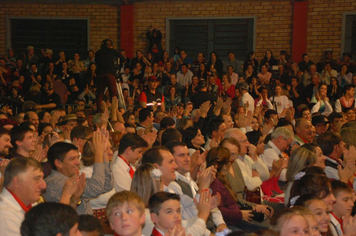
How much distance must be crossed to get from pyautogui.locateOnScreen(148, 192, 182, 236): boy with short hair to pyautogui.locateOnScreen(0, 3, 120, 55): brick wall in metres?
14.4

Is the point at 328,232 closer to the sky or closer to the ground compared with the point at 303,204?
closer to the ground

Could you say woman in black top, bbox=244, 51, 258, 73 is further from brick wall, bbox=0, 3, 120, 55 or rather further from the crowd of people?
brick wall, bbox=0, 3, 120, 55

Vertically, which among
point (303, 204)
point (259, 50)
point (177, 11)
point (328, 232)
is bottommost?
→ point (328, 232)

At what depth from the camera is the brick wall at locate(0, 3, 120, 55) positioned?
18.4 metres

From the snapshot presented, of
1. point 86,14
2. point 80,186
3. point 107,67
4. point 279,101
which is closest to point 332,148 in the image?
point 80,186

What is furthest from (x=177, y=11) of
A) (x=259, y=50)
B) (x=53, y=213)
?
(x=53, y=213)

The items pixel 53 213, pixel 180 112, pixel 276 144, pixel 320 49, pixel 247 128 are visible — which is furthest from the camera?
pixel 320 49

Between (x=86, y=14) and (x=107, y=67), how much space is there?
6.78m

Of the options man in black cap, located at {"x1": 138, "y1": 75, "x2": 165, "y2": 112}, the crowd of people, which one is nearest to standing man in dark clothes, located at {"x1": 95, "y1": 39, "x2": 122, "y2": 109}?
the crowd of people

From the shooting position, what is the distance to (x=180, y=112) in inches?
432

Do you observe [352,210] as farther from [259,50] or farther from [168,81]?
[259,50]

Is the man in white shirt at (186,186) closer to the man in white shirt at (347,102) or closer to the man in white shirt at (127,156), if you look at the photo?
the man in white shirt at (127,156)

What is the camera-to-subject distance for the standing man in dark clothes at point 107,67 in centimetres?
1216

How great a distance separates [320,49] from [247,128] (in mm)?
8534
